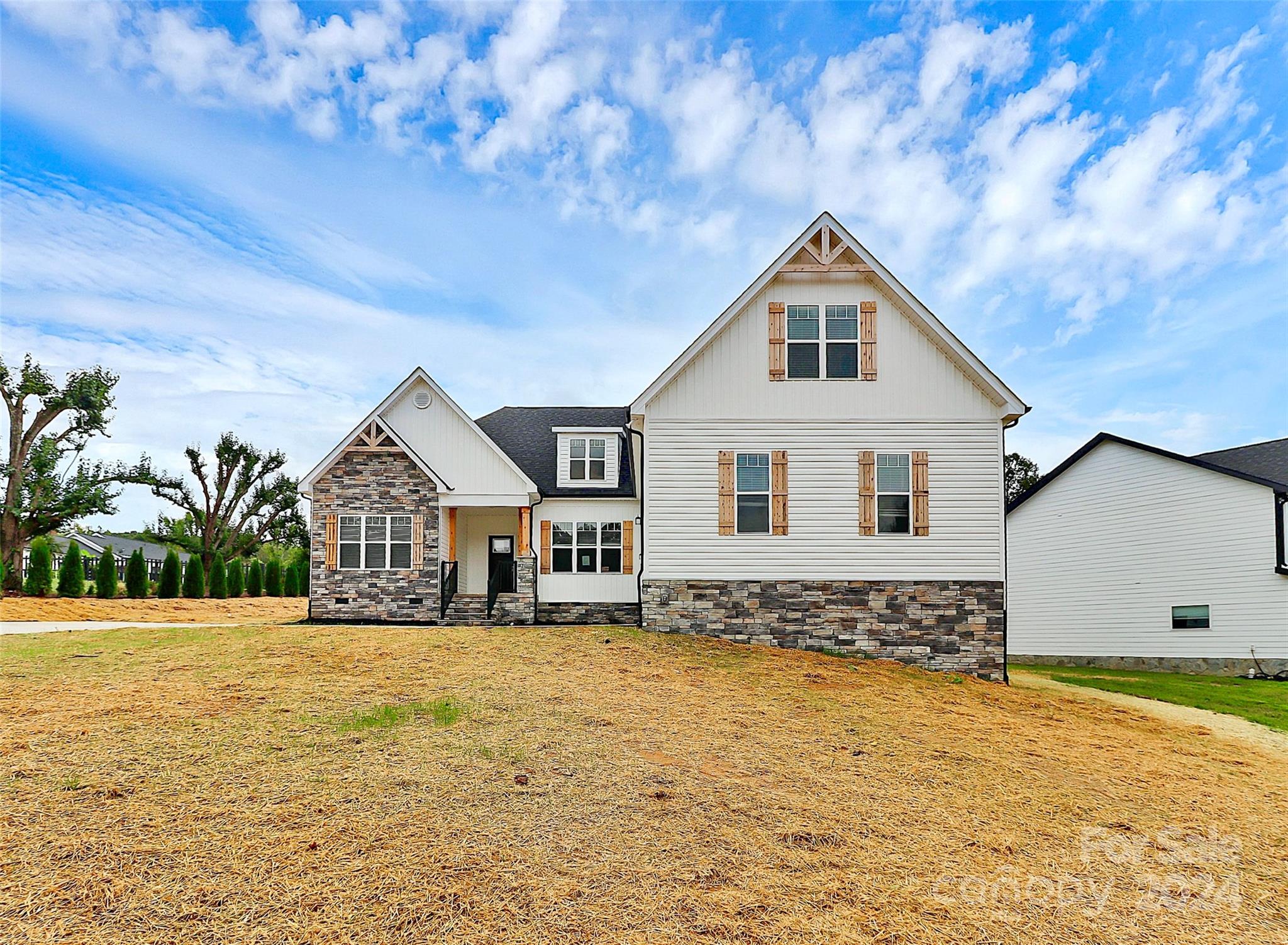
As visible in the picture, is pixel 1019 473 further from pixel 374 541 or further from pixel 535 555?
pixel 374 541

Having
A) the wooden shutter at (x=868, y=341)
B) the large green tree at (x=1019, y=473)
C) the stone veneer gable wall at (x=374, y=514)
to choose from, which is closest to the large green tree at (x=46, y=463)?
the stone veneer gable wall at (x=374, y=514)

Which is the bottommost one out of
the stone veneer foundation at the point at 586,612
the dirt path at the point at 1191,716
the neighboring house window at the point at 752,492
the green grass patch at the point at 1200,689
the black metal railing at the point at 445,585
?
the green grass patch at the point at 1200,689

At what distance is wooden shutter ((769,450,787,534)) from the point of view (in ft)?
50.2

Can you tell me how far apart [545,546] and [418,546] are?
3178 millimetres

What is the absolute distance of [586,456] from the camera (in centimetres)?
1978

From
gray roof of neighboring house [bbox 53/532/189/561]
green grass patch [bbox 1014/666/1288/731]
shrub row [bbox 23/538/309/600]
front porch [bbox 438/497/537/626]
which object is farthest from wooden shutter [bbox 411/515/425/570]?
gray roof of neighboring house [bbox 53/532/189/561]

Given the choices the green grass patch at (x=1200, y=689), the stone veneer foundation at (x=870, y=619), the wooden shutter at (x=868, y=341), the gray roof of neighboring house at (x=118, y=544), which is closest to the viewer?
the green grass patch at (x=1200, y=689)

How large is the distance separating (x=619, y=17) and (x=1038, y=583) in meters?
20.8

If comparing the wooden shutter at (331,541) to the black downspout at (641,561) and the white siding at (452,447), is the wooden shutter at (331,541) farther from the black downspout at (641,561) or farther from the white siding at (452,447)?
the black downspout at (641,561)

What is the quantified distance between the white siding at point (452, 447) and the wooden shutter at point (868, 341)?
8798 millimetres

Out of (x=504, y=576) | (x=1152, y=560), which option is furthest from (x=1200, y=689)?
(x=504, y=576)

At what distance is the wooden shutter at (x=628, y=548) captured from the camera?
18.7 meters

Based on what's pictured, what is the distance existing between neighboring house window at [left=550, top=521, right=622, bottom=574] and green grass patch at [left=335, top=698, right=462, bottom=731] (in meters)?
10.0

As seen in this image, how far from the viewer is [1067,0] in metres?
14.6
